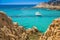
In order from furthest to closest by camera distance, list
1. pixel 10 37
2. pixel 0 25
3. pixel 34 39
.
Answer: pixel 34 39
pixel 0 25
pixel 10 37

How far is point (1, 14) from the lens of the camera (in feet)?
42.9

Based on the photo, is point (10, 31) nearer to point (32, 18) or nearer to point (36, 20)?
point (36, 20)

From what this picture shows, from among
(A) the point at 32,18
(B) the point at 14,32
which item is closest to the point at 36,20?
(A) the point at 32,18

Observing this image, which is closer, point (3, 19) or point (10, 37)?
point (10, 37)

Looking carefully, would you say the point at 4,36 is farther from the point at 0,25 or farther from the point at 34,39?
the point at 34,39

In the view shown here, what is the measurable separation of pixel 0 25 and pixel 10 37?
1950 mm

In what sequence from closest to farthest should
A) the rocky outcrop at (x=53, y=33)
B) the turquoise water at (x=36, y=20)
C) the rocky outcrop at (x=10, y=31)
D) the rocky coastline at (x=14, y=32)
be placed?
the rocky outcrop at (x=10, y=31) → the rocky coastline at (x=14, y=32) → the rocky outcrop at (x=53, y=33) → the turquoise water at (x=36, y=20)

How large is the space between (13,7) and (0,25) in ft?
111

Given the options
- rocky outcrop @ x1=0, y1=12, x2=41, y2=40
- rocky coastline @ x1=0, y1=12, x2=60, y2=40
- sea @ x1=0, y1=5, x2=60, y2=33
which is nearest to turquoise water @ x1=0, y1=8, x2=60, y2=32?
sea @ x1=0, y1=5, x2=60, y2=33

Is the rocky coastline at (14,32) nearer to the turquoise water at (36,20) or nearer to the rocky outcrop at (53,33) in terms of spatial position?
the rocky outcrop at (53,33)

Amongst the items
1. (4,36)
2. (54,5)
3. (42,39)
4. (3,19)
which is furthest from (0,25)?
(54,5)

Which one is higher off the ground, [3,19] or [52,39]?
[3,19]

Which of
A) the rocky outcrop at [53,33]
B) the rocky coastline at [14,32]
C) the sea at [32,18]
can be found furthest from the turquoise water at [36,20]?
the rocky outcrop at [53,33]

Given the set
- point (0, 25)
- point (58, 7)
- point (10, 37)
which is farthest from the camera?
point (58, 7)
